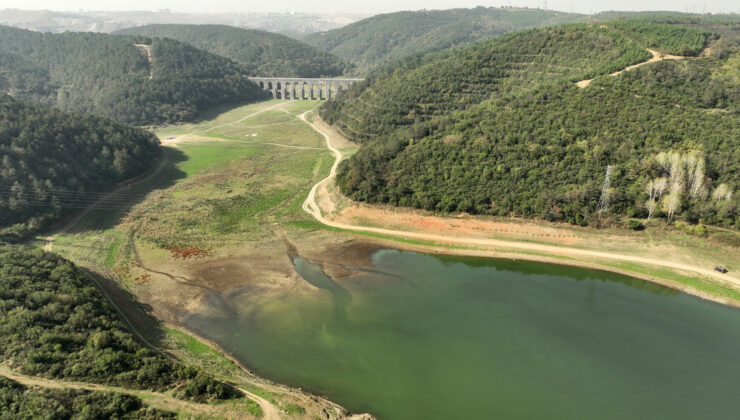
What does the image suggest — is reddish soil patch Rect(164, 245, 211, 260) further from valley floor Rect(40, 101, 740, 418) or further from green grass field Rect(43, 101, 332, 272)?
green grass field Rect(43, 101, 332, 272)

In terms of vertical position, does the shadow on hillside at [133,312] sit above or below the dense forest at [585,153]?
below

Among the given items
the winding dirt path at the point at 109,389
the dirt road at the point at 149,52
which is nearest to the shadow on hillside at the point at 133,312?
the winding dirt path at the point at 109,389

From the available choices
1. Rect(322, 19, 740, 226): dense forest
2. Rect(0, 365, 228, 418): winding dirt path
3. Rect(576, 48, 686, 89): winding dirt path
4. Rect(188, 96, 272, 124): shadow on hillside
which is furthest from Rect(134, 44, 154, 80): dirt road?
Rect(0, 365, 228, 418): winding dirt path

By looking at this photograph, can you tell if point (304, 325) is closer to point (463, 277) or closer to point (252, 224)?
point (463, 277)

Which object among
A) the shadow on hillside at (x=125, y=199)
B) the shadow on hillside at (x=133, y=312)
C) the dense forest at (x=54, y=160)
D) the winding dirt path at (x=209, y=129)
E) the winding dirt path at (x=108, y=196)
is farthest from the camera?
the winding dirt path at (x=209, y=129)

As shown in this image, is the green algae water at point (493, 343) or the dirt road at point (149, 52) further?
the dirt road at point (149, 52)

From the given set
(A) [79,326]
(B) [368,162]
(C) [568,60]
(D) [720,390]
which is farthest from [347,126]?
(D) [720,390]

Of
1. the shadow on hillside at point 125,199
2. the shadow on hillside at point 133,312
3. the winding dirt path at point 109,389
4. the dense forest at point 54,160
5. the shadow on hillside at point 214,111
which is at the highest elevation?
the shadow on hillside at point 214,111

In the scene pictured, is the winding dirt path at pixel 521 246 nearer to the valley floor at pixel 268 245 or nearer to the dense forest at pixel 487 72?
the valley floor at pixel 268 245
